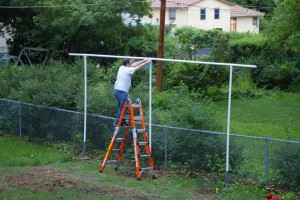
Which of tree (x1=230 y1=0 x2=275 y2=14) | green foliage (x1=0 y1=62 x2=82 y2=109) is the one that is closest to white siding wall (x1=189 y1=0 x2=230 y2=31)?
tree (x1=230 y1=0 x2=275 y2=14)

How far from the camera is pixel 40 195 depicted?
1009 centimetres

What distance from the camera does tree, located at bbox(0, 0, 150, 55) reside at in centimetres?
3334

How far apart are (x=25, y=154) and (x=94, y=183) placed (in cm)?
349

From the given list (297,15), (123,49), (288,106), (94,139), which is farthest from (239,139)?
(123,49)

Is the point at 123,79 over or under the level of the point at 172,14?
under

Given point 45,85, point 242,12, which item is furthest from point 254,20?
point 45,85

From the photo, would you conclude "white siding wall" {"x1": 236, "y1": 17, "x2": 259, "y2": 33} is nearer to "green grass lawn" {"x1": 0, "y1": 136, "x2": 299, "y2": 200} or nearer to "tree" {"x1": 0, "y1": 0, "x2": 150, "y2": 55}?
"tree" {"x1": 0, "y1": 0, "x2": 150, "y2": 55}

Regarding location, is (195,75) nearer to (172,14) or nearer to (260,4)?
(172,14)

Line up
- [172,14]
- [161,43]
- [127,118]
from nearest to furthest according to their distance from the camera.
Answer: [127,118], [161,43], [172,14]

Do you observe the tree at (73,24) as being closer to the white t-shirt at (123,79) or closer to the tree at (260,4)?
the white t-shirt at (123,79)

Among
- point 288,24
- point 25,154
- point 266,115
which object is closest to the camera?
point 25,154

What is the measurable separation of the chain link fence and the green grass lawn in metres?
0.34

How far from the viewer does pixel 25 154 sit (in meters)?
14.1

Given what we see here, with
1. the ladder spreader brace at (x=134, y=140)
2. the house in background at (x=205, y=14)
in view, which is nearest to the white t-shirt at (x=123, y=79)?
the ladder spreader brace at (x=134, y=140)
